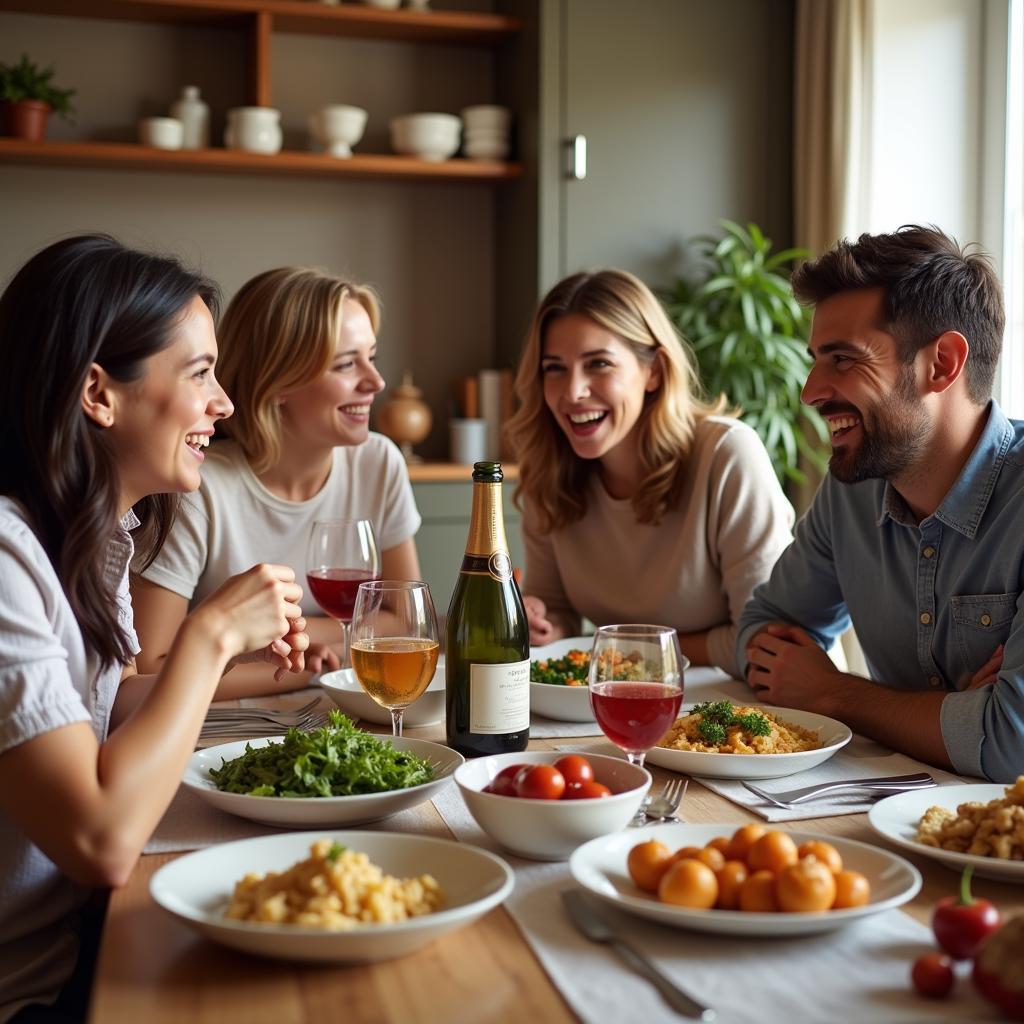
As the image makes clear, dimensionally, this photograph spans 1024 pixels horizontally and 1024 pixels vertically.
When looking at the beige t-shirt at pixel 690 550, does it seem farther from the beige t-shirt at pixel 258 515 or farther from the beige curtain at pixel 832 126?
the beige curtain at pixel 832 126

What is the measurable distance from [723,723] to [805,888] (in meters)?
0.56

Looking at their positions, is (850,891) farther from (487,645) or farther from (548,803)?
(487,645)

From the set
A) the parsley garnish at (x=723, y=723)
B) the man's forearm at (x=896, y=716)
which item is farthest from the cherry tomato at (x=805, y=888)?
the man's forearm at (x=896, y=716)

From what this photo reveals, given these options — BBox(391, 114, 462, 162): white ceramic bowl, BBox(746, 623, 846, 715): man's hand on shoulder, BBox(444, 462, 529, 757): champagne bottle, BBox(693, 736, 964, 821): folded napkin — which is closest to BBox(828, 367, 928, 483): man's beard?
BBox(746, 623, 846, 715): man's hand on shoulder

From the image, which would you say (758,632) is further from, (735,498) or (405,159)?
(405,159)

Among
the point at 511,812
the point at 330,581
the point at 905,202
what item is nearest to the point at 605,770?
the point at 511,812

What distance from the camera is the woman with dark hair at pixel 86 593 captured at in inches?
44.1

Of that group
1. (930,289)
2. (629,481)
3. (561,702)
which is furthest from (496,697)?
(629,481)

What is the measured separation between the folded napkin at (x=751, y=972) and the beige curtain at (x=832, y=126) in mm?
3002

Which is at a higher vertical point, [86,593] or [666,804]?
[86,593]

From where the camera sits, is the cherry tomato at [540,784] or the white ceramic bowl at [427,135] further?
the white ceramic bowl at [427,135]

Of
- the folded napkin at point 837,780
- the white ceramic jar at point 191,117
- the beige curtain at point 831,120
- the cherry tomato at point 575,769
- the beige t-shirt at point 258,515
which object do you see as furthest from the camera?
the white ceramic jar at point 191,117

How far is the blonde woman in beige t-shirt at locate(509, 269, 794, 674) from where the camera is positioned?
2465 millimetres

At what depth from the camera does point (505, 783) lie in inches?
46.9
